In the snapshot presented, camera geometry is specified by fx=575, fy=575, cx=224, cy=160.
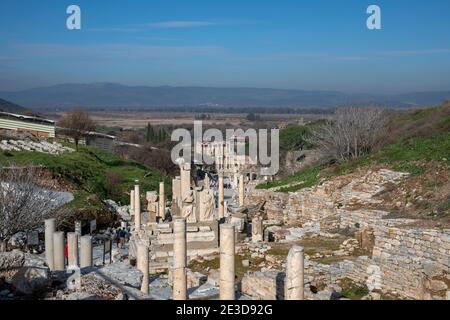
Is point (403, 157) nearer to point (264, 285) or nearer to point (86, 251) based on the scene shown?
point (264, 285)

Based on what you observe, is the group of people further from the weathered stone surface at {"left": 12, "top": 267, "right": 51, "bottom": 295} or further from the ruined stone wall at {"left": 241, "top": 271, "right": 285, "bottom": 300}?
the weathered stone surface at {"left": 12, "top": 267, "right": 51, "bottom": 295}

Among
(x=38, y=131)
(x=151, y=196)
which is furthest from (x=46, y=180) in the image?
(x=38, y=131)

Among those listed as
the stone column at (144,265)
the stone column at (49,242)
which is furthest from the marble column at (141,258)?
the stone column at (49,242)

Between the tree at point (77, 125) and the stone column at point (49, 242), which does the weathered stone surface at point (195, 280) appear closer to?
the stone column at point (49, 242)

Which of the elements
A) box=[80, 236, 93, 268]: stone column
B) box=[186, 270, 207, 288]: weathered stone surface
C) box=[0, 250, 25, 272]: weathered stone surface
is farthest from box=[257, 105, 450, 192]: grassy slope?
box=[0, 250, 25, 272]: weathered stone surface

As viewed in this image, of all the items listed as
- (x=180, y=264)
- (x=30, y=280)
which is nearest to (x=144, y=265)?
(x=180, y=264)

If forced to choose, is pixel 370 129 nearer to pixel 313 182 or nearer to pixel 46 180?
pixel 313 182
